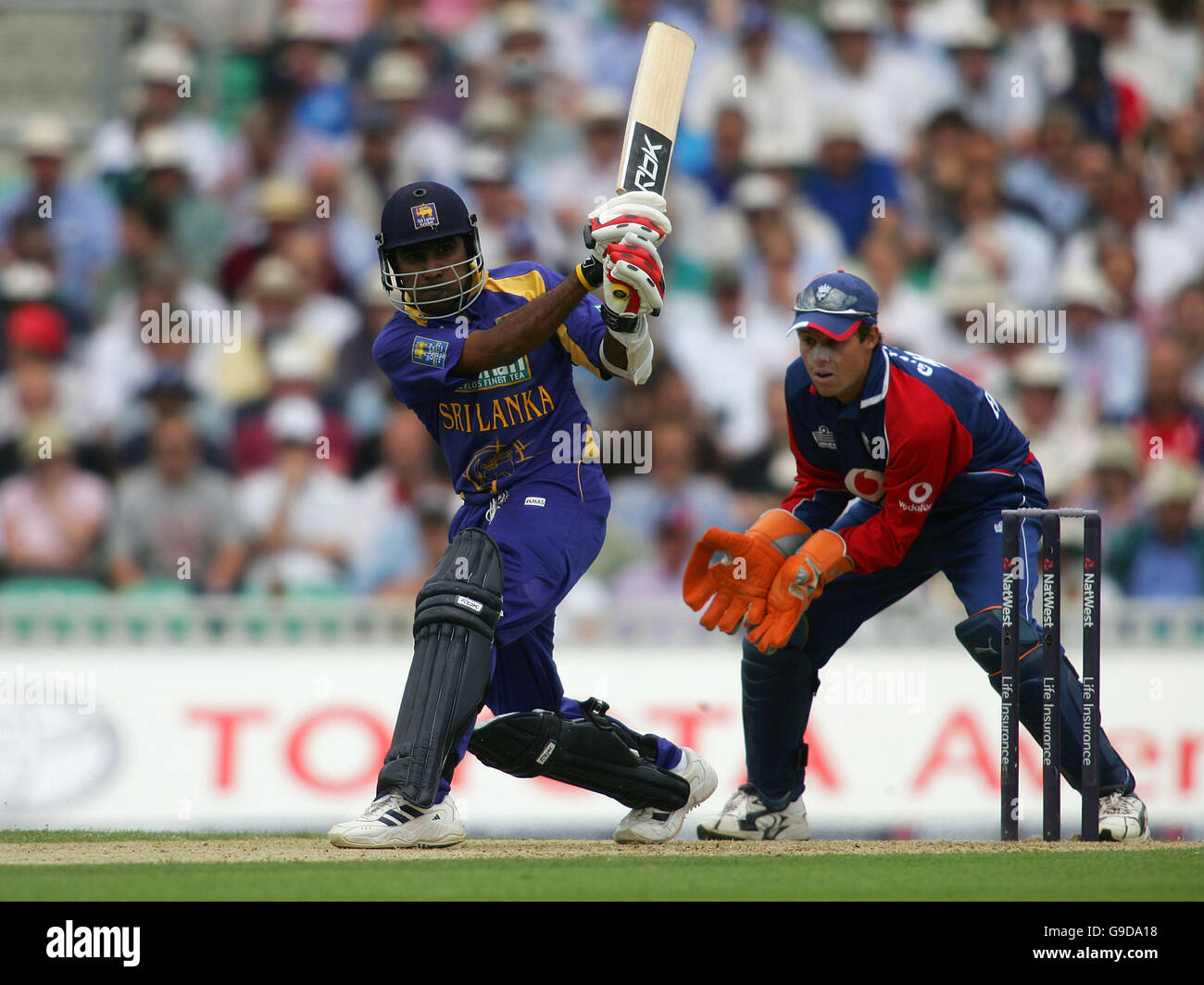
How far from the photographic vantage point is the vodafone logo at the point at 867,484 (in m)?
5.23

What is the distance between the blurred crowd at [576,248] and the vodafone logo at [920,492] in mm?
2935

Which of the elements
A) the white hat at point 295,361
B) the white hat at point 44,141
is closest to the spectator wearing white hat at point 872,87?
the white hat at point 295,361

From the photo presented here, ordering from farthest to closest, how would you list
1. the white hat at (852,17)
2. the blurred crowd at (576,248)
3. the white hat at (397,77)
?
the white hat at (852,17) → the white hat at (397,77) → the blurred crowd at (576,248)

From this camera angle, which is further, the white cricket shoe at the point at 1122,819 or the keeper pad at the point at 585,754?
the white cricket shoe at the point at 1122,819

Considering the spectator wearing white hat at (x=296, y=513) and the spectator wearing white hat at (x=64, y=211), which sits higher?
the spectator wearing white hat at (x=64, y=211)

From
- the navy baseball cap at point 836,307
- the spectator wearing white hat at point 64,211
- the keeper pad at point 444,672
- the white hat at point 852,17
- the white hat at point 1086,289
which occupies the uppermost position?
the white hat at point 852,17

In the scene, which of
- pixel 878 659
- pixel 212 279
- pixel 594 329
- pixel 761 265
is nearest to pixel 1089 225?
pixel 761 265

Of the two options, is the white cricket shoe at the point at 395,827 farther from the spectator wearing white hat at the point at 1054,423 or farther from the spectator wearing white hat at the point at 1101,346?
the spectator wearing white hat at the point at 1101,346

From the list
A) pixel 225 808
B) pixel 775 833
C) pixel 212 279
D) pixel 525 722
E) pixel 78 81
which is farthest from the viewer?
pixel 78 81

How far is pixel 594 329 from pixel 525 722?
3.71 feet

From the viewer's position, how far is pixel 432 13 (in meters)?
10.2

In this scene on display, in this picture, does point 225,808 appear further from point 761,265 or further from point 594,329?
point 761,265

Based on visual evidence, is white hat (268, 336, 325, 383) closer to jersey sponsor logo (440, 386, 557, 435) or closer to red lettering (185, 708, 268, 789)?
red lettering (185, 708, 268, 789)

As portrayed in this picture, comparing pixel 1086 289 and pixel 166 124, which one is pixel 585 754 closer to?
pixel 1086 289
